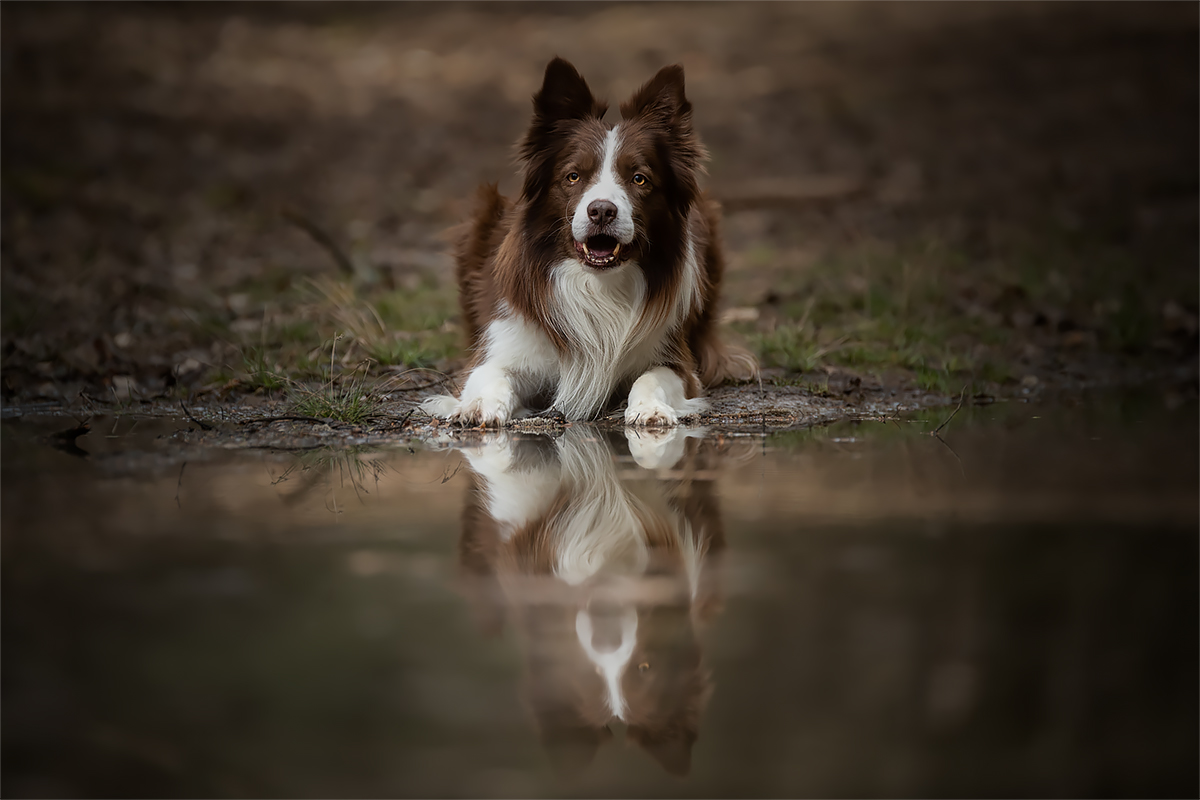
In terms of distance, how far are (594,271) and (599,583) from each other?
8.18 feet

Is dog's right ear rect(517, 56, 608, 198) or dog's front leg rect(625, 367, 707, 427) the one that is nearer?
dog's front leg rect(625, 367, 707, 427)

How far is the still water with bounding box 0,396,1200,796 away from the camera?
1593 millimetres

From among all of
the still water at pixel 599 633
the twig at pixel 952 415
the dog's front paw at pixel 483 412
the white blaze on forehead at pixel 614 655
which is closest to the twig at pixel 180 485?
the still water at pixel 599 633

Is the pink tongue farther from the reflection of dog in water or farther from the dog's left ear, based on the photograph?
the reflection of dog in water

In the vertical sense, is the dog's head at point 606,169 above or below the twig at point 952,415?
above

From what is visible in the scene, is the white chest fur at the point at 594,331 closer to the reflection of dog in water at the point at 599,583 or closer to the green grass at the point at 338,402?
the green grass at the point at 338,402

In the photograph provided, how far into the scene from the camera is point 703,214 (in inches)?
218

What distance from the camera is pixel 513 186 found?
7.91 m

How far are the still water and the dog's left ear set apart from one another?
2.14 meters

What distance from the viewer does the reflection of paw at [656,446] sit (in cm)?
360

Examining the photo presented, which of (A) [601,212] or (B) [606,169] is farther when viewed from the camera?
(B) [606,169]

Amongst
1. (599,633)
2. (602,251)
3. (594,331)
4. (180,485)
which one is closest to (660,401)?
(594,331)

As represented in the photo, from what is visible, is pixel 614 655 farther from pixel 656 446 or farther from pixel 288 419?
pixel 288 419

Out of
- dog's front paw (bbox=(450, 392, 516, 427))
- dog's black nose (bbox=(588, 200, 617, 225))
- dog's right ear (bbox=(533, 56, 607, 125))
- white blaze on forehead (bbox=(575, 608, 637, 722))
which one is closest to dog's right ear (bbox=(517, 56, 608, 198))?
dog's right ear (bbox=(533, 56, 607, 125))
